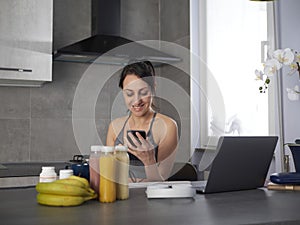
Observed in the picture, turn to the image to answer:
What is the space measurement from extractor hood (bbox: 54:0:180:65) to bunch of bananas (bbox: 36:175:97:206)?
2.20 m

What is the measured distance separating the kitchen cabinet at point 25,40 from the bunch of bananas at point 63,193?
210 cm

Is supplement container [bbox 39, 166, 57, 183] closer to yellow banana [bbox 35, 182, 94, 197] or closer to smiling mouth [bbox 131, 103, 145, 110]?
yellow banana [bbox 35, 182, 94, 197]

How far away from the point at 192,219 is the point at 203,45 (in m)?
3.05

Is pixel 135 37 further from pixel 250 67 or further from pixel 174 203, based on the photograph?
pixel 174 203

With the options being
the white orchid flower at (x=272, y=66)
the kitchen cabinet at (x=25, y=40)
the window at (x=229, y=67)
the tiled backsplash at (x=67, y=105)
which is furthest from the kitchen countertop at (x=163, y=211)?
the tiled backsplash at (x=67, y=105)

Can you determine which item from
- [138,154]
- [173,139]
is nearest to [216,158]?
[138,154]

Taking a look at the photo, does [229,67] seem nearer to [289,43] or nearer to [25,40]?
[289,43]

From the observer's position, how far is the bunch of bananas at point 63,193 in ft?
4.05

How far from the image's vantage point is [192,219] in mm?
1070

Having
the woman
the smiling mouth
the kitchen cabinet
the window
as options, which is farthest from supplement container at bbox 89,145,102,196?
the kitchen cabinet

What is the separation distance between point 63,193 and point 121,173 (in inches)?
8.1

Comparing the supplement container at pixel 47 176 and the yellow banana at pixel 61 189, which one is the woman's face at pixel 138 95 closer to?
the supplement container at pixel 47 176

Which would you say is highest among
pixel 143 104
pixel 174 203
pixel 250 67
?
pixel 250 67

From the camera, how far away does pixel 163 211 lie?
3.88 feet
